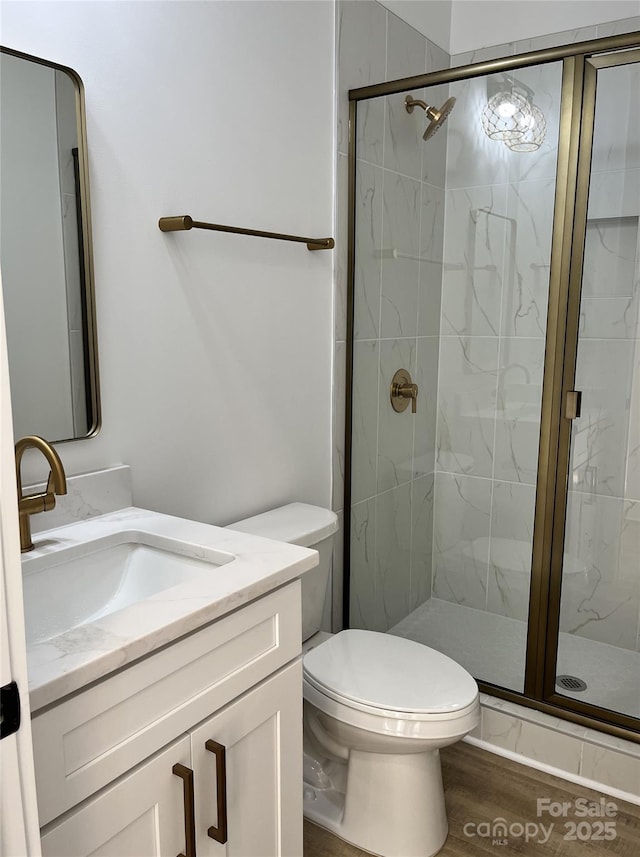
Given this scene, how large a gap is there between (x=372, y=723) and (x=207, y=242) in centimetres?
123

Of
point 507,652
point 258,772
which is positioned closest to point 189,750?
point 258,772

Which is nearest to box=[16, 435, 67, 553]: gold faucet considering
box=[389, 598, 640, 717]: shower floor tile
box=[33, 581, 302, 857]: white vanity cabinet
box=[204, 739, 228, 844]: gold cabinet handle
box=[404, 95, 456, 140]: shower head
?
box=[33, 581, 302, 857]: white vanity cabinet

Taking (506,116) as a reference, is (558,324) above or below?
below

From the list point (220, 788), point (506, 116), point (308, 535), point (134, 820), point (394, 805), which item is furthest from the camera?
point (506, 116)

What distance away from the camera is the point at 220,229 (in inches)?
67.7

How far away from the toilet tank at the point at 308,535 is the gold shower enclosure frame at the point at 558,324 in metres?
0.68

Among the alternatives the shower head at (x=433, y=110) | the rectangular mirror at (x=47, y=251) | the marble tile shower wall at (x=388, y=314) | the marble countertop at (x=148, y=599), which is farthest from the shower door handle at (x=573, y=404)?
the rectangular mirror at (x=47, y=251)

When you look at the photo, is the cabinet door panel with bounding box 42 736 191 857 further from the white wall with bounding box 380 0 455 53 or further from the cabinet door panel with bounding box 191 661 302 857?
the white wall with bounding box 380 0 455 53

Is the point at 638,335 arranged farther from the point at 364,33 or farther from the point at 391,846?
the point at 391,846

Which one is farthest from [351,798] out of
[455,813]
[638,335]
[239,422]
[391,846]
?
[638,335]

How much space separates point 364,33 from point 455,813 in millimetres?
2361

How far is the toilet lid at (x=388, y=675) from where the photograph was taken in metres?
1.69

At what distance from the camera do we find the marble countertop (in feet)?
3.06

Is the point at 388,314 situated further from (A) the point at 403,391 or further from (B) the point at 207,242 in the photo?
(B) the point at 207,242
